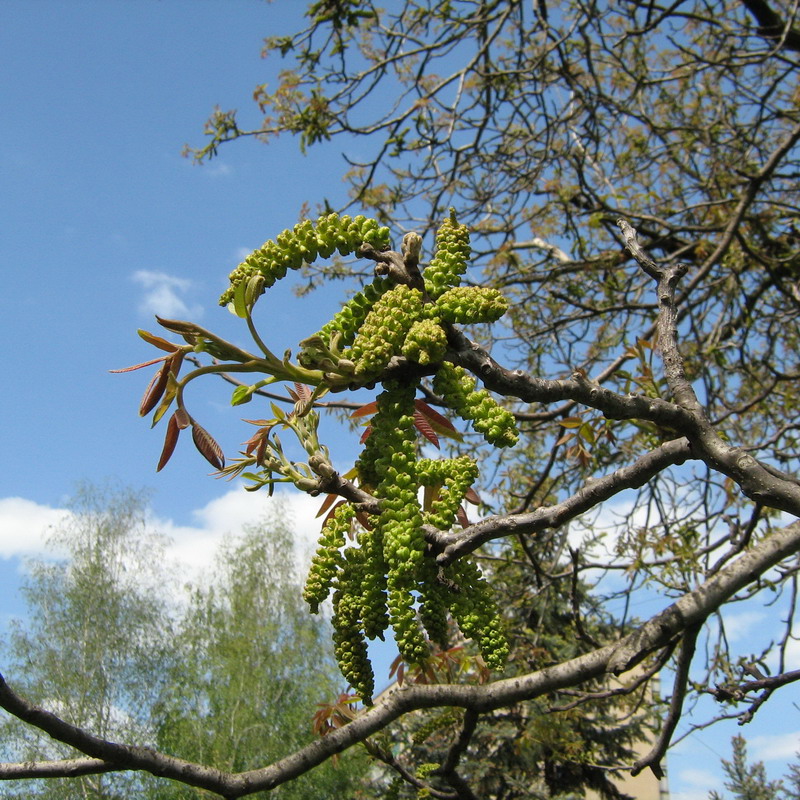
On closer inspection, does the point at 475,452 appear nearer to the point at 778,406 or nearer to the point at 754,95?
the point at 778,406

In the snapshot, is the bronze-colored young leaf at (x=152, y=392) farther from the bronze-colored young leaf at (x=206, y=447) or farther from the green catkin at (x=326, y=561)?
the green catkin at (x=326, y=561)

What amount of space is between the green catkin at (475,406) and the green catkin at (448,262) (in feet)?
0.38

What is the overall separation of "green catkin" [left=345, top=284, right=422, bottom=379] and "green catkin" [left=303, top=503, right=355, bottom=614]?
0.84 ft

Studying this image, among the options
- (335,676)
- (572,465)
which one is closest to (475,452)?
(572,465)

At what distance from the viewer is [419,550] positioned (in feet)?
3.31

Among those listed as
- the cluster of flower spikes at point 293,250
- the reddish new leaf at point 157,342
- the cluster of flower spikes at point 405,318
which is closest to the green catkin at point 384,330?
the cluster of flower spikes at point 405,318

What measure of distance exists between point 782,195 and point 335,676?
1392cm

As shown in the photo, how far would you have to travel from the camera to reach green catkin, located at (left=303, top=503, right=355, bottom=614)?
1141 millimetres

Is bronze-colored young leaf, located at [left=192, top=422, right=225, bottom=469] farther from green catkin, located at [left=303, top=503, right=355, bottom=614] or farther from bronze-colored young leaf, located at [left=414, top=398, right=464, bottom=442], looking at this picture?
bronze-colored young leaf, located at [left=414, top=398, right=464, bottom=442]

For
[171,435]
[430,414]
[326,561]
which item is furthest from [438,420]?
[171,435]

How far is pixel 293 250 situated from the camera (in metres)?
1.05

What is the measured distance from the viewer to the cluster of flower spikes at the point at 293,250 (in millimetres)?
1046

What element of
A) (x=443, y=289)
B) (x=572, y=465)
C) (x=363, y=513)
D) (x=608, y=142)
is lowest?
(x=363, y=513)

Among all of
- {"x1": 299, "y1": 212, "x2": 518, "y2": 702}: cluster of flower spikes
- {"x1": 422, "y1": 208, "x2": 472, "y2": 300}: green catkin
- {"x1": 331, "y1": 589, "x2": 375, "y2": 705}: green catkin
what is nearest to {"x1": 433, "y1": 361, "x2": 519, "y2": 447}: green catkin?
{"x1": 299, "y1": 212, "x2": 518, "y2": 702}: cluster of flower spikes
